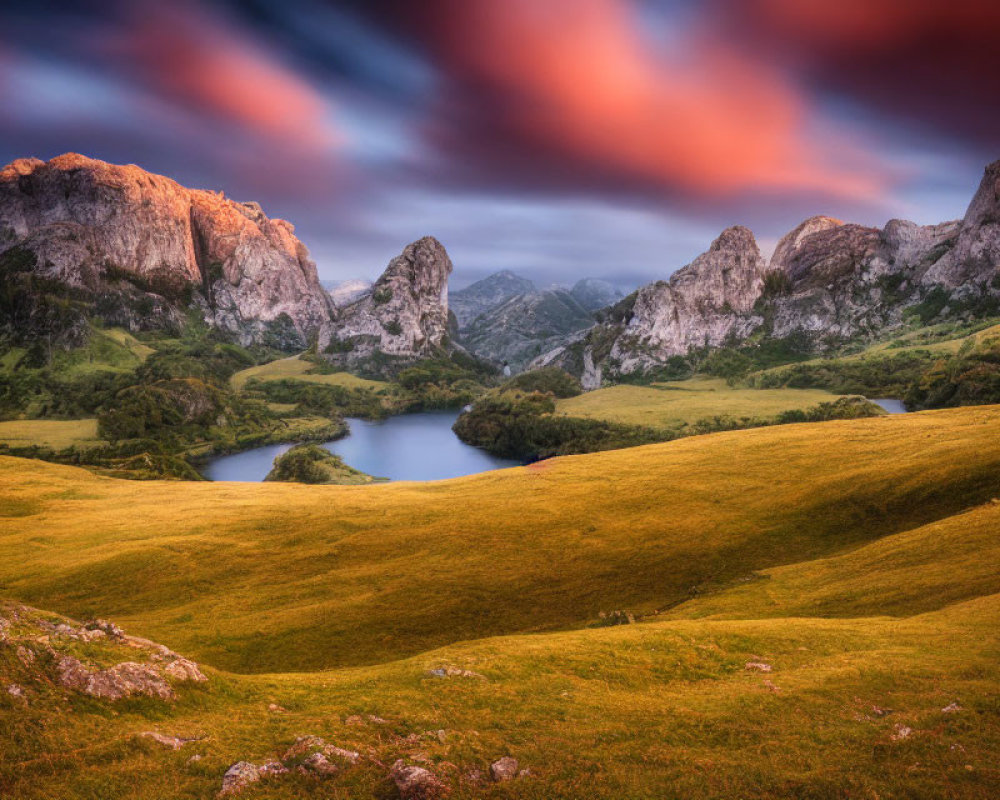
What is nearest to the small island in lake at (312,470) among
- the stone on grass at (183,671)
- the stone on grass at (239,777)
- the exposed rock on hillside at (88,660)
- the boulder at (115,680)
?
the exposed rock on hillside at (88,660)

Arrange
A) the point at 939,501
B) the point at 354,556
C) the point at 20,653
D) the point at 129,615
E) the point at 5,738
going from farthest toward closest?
the point at 354,556 < the point at 939,501 < the point at 129,615 < the point at 20,653 < the point at 5,738

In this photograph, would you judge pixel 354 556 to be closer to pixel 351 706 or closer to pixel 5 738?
pixel 351 706

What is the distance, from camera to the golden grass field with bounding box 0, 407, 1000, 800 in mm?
15594

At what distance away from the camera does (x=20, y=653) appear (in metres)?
17.1

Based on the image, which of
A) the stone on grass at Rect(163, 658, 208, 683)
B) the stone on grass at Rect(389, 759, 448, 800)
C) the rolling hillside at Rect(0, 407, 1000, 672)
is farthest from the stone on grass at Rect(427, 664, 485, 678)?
the rolling hillside at Rect(0, 407, 1000, 672)

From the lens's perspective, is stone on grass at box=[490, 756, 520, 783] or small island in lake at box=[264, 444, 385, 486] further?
small island in lake at box=[264, 444, 385, 486]

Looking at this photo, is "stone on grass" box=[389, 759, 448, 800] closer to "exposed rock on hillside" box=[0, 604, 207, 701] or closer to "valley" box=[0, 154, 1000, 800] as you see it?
"valley" box=[0, 154, 1000, 800]

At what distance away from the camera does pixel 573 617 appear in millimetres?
40438

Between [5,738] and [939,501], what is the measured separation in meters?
62.4

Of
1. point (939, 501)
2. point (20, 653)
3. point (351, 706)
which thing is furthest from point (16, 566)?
point (939, 501)

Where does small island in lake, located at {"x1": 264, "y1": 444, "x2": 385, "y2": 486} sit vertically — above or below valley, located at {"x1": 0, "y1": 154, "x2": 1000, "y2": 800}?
below

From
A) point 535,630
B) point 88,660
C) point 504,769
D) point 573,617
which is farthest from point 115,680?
point 573,617

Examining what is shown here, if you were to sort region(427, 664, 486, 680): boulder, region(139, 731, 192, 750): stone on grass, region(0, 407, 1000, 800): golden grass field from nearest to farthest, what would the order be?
region(0, 407, 1000, 800): golden grass field < region(139, 731, 192, 750): stone on grass < region(427, 664, 486, 680): boulder

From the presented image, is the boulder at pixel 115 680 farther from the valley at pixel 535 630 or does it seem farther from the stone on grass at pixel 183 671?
the stone on grass at pixel 183 671
